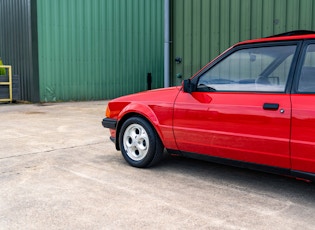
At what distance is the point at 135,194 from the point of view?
3.80 meters

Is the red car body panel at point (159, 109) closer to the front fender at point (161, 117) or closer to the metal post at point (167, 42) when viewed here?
the front fender at point (161, 117)

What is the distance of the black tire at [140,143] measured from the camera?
460 centimetres

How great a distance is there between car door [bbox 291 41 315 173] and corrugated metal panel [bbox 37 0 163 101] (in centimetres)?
1208

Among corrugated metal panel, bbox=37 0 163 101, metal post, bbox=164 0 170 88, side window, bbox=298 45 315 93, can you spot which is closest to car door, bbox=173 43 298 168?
side window, bbox=298 45 315 93

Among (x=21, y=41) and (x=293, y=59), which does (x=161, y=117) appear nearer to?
(x=293, y=59)

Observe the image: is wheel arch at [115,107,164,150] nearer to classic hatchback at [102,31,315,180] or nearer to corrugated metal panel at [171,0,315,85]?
classic hatchback at [102,31,315,180]

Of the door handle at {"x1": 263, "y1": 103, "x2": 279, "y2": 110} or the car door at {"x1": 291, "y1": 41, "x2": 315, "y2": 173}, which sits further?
the door handle at {"x1": 263, "y1": 103, "x2": 279, "y2": 110}

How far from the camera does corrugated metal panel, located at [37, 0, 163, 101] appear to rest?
14.3 meters

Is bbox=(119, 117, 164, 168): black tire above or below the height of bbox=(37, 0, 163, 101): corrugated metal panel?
below

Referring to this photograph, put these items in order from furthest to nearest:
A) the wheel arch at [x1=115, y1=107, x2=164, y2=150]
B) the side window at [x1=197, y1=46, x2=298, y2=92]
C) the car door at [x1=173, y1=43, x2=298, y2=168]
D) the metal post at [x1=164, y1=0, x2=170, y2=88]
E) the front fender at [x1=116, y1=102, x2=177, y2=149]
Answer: the metal post at [x1=164, y1=0, x2=170, y2=88]
the wheel arch at [x1=115, y1=107, x2=164, y2=150]
the front fender at [x1=116, y1=102, x2=177, y2=149]
the side window at [x1=197, y1=46, x2=298, y2=92]
the car door at [x1=173, y1=43, x2=298, y2=168]

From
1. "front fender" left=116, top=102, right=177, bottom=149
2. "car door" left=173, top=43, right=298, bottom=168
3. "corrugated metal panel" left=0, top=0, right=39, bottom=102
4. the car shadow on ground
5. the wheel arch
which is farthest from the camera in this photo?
"corrugated metal panel" left=0, top=0, right=39, bottom=102

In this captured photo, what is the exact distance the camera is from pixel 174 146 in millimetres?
4438

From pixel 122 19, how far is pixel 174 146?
12673 mm

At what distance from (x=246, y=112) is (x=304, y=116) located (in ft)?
1.85
